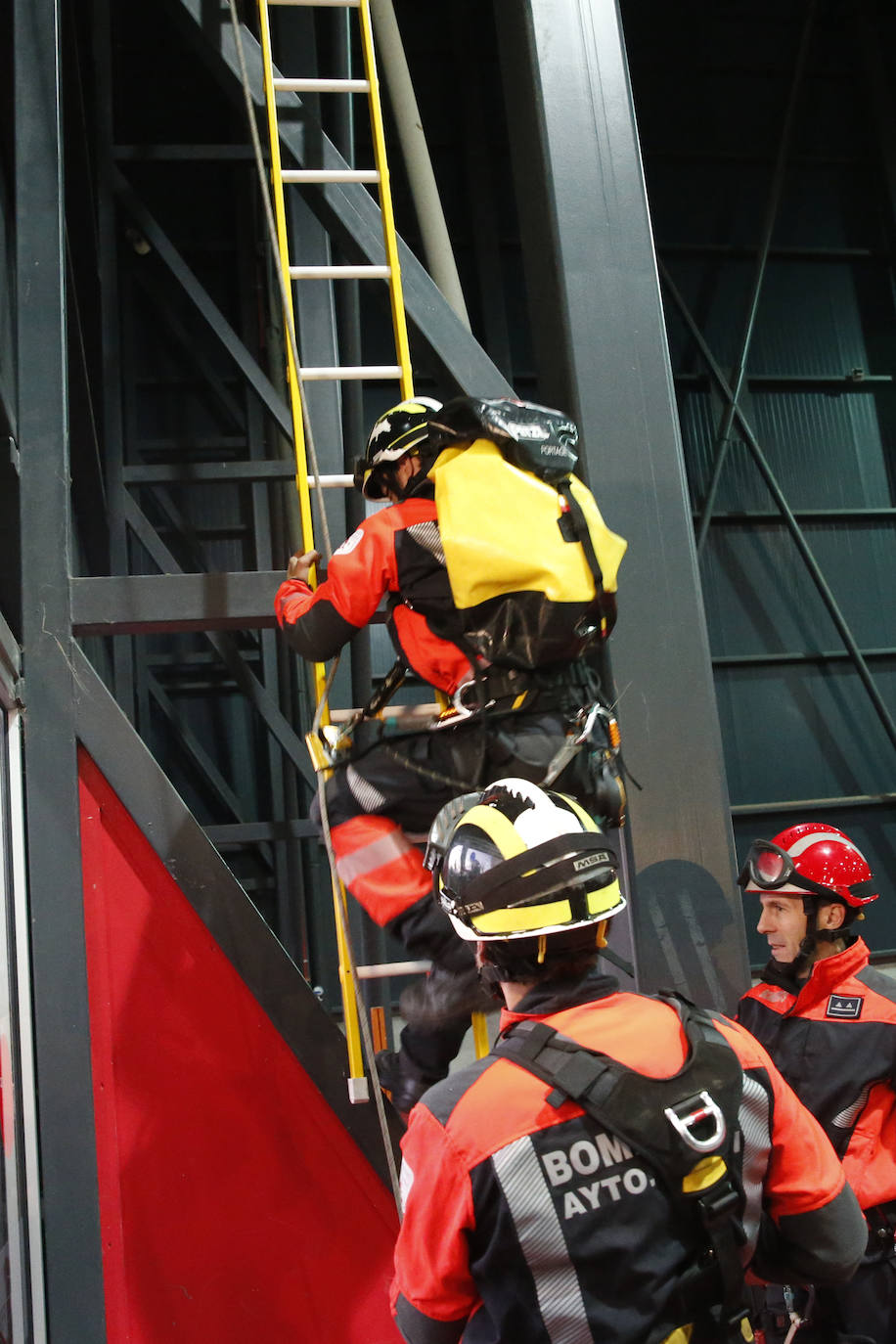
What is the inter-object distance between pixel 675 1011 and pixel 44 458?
2.95 m

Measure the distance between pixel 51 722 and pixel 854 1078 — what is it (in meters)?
2.70

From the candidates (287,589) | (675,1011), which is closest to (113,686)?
(287,589)

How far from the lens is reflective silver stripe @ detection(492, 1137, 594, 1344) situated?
70.2 inches

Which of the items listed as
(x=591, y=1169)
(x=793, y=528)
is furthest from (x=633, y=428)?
(x=793, y=528)

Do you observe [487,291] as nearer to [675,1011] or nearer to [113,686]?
[113,686]

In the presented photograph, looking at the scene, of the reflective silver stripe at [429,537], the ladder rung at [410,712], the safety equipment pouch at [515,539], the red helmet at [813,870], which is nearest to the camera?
the safety equipment pouch at [515,539]

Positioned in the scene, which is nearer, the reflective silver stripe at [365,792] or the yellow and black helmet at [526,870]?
the yellow and black helmet at [526,870]

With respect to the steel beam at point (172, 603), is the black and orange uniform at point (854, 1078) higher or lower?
lower

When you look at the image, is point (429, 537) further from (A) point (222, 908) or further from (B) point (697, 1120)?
(B) point (697, 1120)

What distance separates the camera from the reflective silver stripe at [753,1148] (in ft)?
6.34

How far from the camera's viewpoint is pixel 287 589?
353 cm

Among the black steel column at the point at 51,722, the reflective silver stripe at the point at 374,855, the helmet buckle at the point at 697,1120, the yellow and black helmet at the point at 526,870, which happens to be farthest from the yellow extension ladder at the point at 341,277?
the helmet buckle at the point at 697,1120

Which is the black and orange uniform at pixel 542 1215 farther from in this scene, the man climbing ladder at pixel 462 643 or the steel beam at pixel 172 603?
the steel beam at pixel 172 603

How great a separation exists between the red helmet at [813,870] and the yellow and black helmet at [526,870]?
1731 millimetres
